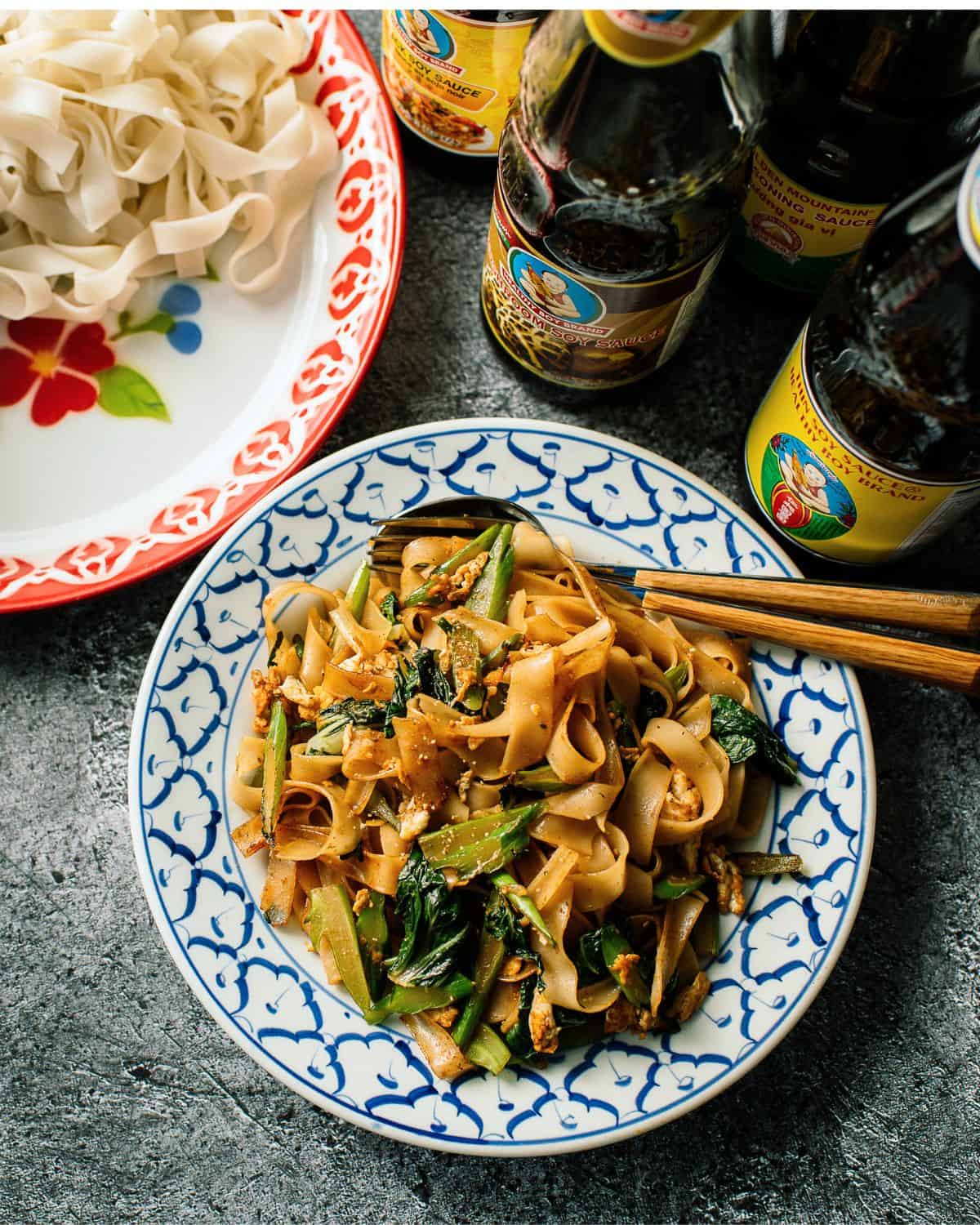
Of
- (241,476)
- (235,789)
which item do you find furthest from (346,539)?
(235,789)

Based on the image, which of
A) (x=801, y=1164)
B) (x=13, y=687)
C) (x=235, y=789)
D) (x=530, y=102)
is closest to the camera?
(x=530, y=102)

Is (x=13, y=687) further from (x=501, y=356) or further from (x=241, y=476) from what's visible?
(x=501, y=356)

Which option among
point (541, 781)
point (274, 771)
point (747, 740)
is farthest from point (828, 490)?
point (274, 771)

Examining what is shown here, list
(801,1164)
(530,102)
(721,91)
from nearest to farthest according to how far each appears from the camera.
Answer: (721,91), (530,102), (801,1164)

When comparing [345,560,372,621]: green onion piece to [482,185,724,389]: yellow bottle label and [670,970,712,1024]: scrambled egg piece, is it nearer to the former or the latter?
[482,185,724,389]: yellow bottle label

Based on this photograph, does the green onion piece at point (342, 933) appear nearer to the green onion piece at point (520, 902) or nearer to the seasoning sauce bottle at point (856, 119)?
the green onion piece at point (520, 902)

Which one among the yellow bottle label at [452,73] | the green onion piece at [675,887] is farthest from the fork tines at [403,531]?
the yellow bottle label at [452,73]
